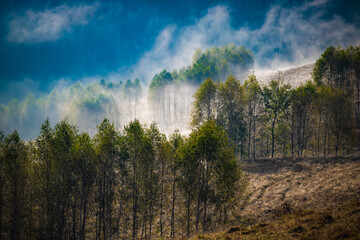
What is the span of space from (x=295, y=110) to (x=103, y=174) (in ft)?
123

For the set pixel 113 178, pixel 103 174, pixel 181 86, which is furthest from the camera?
pixel 181 86

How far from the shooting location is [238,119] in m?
41.7

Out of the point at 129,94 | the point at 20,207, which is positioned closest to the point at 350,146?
the point at 20,207

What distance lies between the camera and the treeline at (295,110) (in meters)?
33.8

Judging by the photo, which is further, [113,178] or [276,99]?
[276,99]

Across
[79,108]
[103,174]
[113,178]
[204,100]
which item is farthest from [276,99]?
[79,108]

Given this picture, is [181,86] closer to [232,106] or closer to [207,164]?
[232,106]

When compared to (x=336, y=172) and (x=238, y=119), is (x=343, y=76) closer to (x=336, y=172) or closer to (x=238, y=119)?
(x=238, y=119)

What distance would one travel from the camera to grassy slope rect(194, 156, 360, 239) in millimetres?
12898

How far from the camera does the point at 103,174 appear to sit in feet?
78.9

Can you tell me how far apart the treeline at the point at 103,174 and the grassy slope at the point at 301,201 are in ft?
13.3

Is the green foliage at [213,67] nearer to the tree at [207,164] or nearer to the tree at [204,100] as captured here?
the tree at [204,100]

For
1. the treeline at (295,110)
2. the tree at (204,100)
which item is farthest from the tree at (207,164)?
the tree at (204,100)

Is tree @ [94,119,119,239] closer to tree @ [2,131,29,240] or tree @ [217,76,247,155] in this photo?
tree @ [2,131,29,240]
